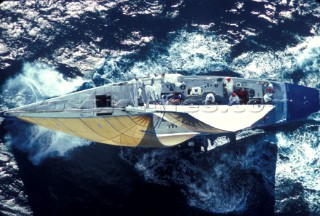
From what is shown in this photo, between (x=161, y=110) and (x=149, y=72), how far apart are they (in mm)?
10227

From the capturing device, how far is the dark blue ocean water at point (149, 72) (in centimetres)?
3738

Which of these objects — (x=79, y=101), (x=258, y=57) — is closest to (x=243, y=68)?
(x=258, y=57)

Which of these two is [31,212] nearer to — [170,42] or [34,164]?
[34,164]

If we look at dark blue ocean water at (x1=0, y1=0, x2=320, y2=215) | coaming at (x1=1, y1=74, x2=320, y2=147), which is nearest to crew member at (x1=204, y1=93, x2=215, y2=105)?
coaming at (x1=1, y1=74, x2=320, y2=147)

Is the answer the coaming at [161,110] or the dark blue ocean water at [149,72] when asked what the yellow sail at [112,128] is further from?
the dark blue ocean water at [149,72]

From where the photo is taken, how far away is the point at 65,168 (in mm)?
38344

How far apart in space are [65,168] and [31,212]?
19.4 ft

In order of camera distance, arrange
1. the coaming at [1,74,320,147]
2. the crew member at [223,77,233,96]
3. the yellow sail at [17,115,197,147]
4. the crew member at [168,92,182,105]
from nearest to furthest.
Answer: the yellow sail at [17,115,197,147], the coaming at [1,74,320,147], the crew member at [168,92,182,105], the crew member at [223,77,233,96]

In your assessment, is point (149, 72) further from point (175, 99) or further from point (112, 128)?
point (112, 128)

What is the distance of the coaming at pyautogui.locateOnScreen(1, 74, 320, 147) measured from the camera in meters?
34.5

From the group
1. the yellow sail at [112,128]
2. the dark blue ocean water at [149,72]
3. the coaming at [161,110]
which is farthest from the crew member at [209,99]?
the yellow sail at [112,128]

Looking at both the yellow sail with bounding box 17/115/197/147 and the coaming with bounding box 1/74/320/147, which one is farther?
the coaming with bounding box 1/74/320/147

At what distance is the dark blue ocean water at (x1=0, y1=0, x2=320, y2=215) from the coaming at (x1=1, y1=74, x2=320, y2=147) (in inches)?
141

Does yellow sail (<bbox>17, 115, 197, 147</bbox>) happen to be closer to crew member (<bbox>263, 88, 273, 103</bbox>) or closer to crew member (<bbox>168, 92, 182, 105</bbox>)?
crew member (<bbox>168, 92, 182, 105</bbox>)
